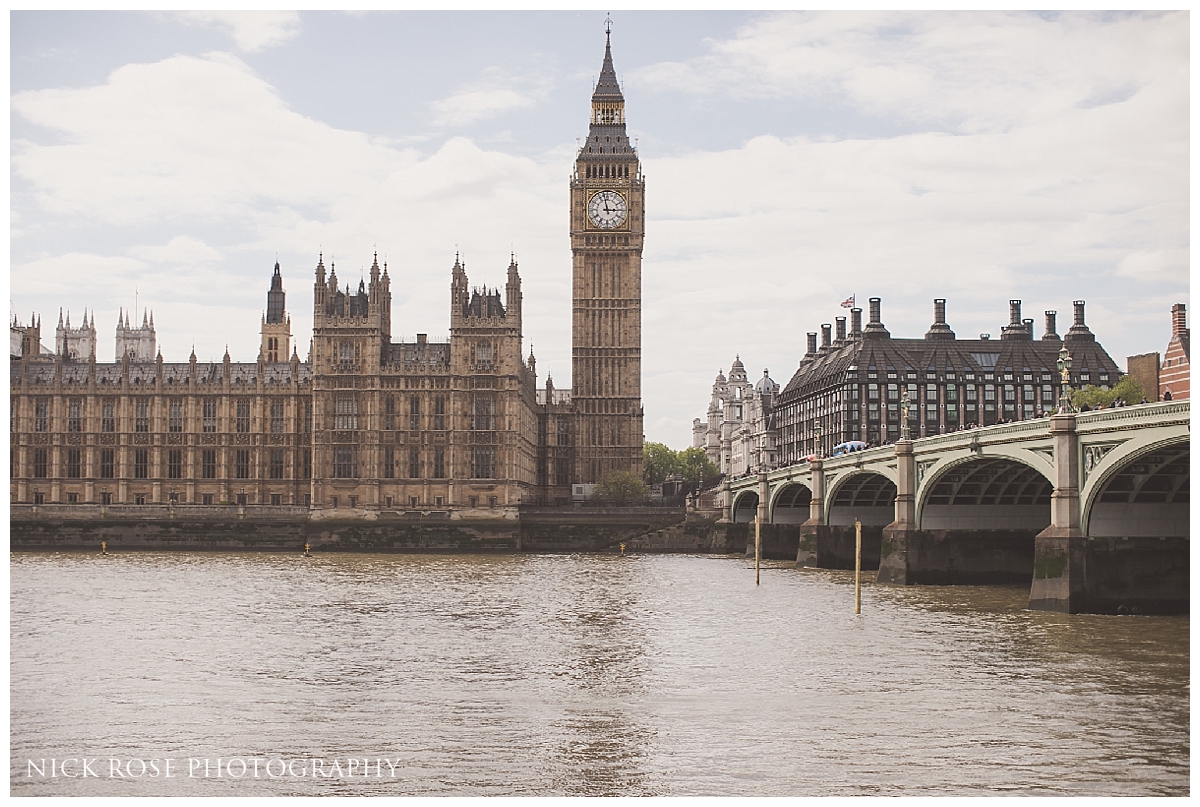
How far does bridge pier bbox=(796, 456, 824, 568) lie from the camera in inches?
2798

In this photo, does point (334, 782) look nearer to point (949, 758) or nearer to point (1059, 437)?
point (949, 758)

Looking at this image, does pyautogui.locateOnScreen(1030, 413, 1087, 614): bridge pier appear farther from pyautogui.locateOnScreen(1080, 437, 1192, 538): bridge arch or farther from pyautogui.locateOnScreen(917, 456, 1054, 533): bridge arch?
pyautogui.locateOnScreen(917, 456, 1054, 533): bridge arch

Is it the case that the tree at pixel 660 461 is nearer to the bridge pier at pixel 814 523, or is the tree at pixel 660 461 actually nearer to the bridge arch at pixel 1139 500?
the bridge pier at pixel 814 523

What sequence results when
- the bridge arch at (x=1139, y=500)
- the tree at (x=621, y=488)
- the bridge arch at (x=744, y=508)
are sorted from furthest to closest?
the tree at (x=621, y=488), the bridge arch at (x=744, y=508), the bridge arch at (x=1139, y=500)

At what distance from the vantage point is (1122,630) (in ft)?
117

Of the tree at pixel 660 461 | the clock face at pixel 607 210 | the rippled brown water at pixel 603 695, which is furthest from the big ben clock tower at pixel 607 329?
the rippled brown water at pixel 603 695

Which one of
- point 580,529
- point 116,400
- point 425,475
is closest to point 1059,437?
point 580,529

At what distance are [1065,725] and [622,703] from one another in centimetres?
787

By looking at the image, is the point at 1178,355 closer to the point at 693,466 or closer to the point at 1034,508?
the point at 1034,508

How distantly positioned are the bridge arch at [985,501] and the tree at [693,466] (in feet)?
413

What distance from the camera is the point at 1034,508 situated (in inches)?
2277

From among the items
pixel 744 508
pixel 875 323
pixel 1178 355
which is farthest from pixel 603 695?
pixel 875 323

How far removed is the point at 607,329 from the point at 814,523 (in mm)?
52435

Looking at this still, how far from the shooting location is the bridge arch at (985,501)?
54.4m
